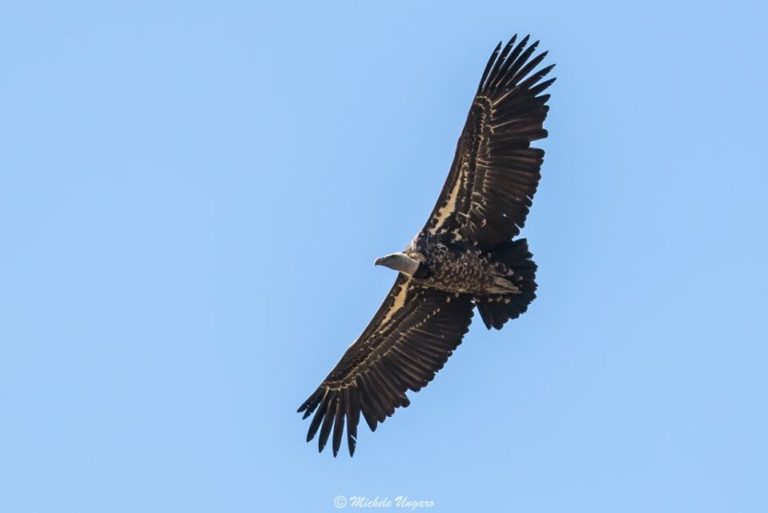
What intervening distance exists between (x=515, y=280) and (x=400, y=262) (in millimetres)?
2152

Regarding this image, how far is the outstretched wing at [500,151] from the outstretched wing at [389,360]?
6.78ft

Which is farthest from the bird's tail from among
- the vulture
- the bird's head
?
the bird's head

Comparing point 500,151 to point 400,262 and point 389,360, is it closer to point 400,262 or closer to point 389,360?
point 400,262

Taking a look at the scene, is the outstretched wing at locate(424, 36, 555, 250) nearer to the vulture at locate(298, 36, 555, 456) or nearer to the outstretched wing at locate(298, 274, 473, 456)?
the vulture at locate(298, 36, 555, 456)

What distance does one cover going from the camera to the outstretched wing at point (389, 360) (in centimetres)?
3334

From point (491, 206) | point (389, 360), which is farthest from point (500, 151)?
point (389, 360)

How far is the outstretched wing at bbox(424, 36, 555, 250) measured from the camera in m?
31.6

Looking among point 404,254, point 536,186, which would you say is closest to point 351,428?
point 404,254

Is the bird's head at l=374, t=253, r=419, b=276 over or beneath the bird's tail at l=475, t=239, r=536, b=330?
over

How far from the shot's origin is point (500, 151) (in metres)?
31.7

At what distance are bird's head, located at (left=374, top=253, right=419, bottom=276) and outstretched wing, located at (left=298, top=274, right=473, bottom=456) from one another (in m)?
1.05

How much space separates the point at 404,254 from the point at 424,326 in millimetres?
1957

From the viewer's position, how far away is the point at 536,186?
31703 mm

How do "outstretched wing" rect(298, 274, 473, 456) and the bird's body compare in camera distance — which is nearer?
the bird's body
